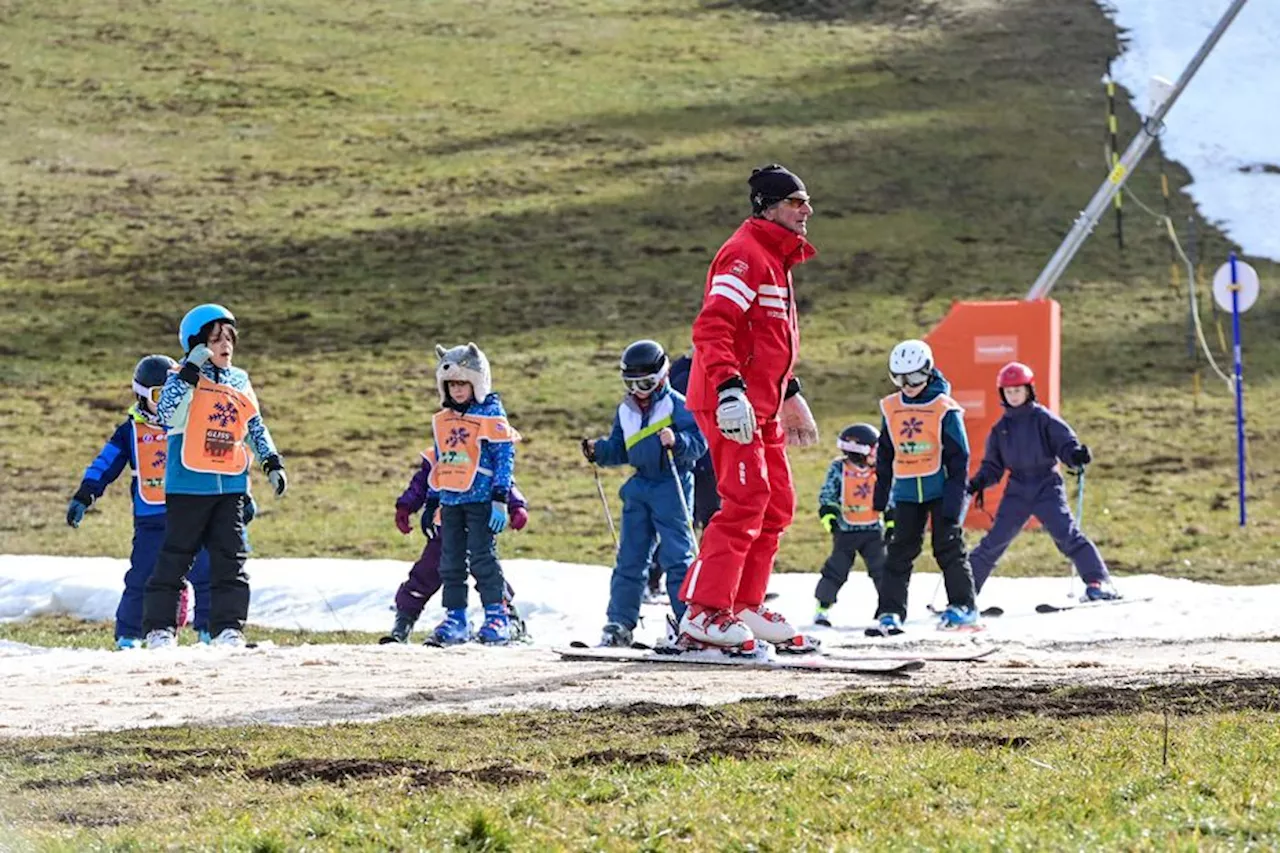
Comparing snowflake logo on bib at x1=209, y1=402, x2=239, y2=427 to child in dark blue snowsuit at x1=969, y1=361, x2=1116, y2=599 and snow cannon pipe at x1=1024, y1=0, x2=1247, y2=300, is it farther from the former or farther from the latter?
snow cannon pipe at x1=1024, y1=0, x2=1247, y2=300

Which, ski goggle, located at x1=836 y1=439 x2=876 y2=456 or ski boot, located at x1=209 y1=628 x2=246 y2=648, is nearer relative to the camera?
ski boot, located at x1=209 y1=628 x2=246 y2=648

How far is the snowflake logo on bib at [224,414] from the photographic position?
12.6m

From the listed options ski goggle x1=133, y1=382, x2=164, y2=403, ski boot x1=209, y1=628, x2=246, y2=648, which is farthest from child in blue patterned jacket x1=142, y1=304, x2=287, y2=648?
ski goggle x1=133, y1=382, x2=164, y2=403

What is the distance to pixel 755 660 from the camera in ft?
34.3

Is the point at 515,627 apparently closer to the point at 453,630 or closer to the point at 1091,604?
the point at 453,630

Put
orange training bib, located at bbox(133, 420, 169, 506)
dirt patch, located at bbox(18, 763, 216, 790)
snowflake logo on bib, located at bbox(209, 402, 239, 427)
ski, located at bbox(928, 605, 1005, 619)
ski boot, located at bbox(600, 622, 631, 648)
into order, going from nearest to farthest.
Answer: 1. dirt patch, located at bbox(18, 763, 216, 790)
2. snowflake logo on bib, located at bbox(209, 402, 239, 427)
3. ski boot, located at bbox(600, 622, 631, 648)
4. orange training bib, located at bbox(133, 420, 169, 506)
5. ski, located at bbox(928, 605, 1005, 619)

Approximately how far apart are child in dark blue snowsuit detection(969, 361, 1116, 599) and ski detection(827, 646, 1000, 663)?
4.45 meters

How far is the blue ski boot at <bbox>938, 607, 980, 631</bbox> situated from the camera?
1448 centimetres

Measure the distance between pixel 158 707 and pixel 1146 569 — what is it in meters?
12.5

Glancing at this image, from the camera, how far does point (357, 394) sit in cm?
3150

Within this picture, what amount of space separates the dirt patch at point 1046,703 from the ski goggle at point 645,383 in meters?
4.10

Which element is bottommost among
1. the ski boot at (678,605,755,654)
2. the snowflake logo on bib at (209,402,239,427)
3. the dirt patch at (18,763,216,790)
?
the dirt patch at (18,763,216,790)

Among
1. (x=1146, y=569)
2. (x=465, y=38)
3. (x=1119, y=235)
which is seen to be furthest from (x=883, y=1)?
(x=1146, y=569)

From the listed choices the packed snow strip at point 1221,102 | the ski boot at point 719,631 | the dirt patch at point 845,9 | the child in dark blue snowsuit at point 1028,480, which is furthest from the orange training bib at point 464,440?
the dirt patch at point 845,9
